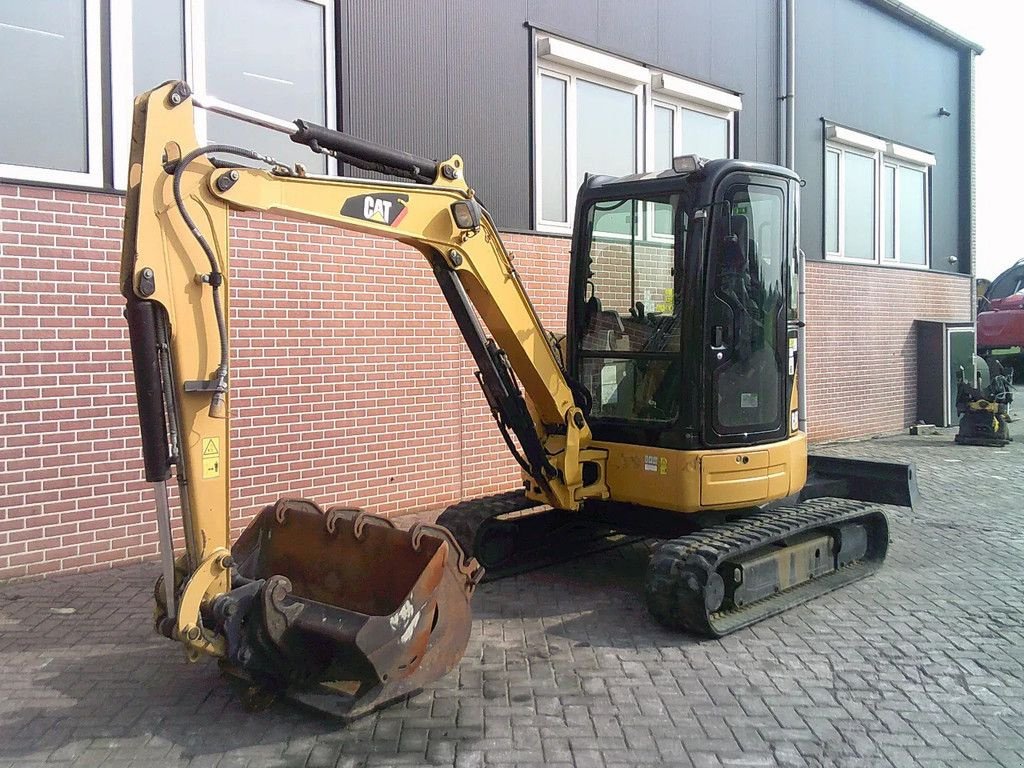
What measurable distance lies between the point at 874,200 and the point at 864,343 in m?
2.38

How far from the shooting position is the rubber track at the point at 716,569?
5141 mm

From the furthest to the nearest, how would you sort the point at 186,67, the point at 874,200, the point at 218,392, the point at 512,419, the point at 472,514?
the point at 874,200, the point at 186,67, the point at 472,514, the point at 512,419, the point at 218,392

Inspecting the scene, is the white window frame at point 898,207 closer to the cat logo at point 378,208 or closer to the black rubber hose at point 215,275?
the cat logo at point 378,208

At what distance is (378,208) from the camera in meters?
4.62

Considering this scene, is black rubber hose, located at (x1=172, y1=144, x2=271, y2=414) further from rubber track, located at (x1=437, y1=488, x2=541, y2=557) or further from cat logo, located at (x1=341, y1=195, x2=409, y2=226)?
rubber track, located at (x1=437, y1=488, x2=541, y2=557)

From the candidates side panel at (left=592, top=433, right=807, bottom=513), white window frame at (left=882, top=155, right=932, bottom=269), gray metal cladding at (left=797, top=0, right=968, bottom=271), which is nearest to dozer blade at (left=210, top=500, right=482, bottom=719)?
side panel at (left=592, top=433, right=807, bottom=513)

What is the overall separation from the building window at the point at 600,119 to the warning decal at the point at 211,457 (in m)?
5.93

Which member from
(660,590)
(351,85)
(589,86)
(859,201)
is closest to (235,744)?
(660,590)

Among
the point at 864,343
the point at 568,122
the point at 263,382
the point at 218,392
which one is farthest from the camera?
the point at 864,343

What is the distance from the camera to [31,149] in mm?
6242

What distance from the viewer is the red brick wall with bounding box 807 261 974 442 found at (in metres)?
13.0

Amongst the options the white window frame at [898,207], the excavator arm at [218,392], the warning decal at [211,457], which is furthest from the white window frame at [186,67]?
the white window frame at [898,207]

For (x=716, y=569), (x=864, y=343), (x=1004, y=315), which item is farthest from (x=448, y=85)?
(x=1004, y=315)

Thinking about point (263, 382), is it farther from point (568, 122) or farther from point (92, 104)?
point (568, 122)
